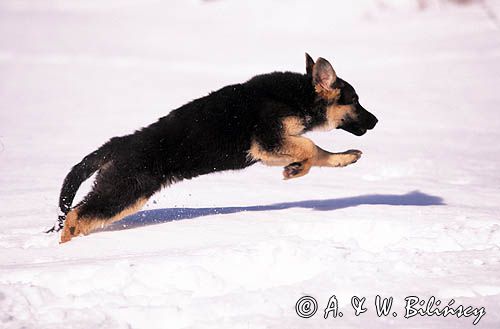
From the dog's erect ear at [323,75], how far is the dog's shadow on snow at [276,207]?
3.56 ft

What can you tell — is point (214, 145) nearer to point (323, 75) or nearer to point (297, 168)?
point (297, 168)

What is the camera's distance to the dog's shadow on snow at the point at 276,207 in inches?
238

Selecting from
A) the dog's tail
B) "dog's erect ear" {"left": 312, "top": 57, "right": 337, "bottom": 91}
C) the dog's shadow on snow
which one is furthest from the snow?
"dog's erect ear" {"left": 312, "top": 57, "right": 337, "bottom": 91}

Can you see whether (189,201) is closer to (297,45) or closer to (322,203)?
(322,203)

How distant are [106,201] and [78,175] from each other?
0.38 metres

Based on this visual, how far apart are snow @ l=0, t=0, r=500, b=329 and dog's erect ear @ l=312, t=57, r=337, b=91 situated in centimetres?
108

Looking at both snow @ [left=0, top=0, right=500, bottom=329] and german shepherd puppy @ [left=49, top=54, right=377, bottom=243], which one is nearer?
snow @ [left=0, top=0, right=500, bottom=329]

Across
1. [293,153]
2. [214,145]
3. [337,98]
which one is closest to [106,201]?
[214,145]

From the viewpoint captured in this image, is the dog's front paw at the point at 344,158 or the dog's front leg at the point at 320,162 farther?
the dog's front paw at the point at 344,158

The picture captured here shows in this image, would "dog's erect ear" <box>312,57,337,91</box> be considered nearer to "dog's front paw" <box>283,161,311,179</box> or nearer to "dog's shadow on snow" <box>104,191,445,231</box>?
"dog's front paw" <box>283,161,311,179</box>

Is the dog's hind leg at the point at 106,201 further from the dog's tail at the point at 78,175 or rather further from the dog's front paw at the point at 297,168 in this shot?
the dog's front paw at the point at 297,168

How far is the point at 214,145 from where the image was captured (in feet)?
18.5

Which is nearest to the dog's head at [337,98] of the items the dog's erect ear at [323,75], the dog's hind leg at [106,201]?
the dog's erect ear at [323,75]

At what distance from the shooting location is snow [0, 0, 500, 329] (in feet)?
13.5
